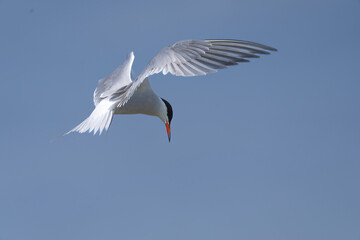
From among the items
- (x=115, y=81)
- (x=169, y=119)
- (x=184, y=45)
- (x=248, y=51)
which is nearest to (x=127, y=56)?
(x=115, y=81)

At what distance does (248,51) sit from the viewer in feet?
12.3

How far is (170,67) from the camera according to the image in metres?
3.75

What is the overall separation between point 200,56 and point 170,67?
0.27 meters

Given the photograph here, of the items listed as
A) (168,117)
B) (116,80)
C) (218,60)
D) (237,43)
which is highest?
(237,43)

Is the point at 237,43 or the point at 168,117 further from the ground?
the point at 237,43

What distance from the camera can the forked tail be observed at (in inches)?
151

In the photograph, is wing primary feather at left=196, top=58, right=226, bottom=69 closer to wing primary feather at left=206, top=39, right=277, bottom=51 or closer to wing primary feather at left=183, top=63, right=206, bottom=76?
wing primary feather at left=183, top=63, right=206, bottom=76

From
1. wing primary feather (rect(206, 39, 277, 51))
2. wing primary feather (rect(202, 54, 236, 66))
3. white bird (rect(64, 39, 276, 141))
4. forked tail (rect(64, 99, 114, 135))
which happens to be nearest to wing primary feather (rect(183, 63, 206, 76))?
white bird (rect(64, 39, 276, 141))

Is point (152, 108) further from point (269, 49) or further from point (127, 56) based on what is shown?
point (127, 56)

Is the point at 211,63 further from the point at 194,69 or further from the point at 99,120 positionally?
the point at 99,120

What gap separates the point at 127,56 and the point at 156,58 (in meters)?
2.11

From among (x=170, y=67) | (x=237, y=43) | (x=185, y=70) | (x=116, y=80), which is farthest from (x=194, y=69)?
(x=116, y=80)

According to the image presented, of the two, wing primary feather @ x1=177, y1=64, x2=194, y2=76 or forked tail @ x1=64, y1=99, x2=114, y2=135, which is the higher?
wing primary feather @ x1=177, y1=64, x2=194, y2=76

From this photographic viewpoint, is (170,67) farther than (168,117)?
No
